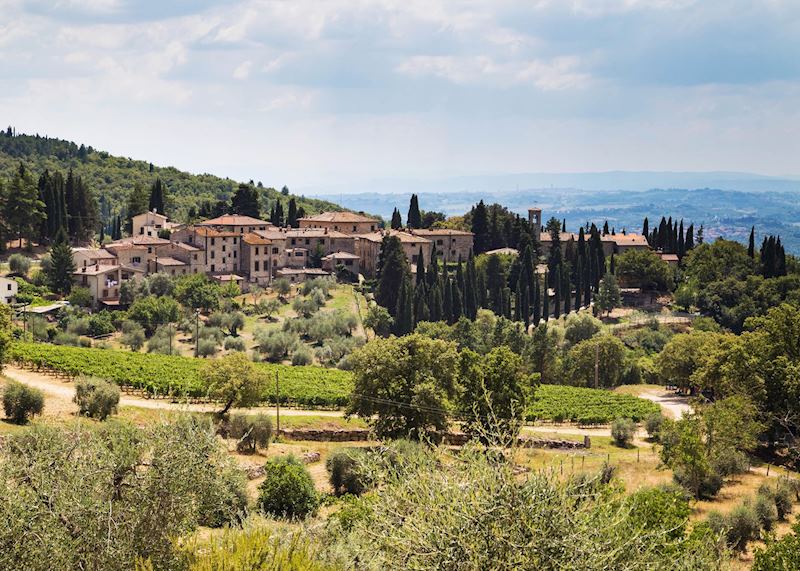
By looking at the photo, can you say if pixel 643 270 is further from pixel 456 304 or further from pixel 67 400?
pixel 67 400

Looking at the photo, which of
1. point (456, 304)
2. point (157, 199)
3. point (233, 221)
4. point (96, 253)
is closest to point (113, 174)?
point (157, 199)

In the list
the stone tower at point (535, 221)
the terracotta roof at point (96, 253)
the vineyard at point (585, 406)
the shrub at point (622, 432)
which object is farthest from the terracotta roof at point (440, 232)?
the shrub at point (622, 432)

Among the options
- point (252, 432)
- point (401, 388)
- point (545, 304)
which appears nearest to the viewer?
point (252, 432)

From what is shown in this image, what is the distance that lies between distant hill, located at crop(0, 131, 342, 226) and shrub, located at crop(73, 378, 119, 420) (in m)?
102

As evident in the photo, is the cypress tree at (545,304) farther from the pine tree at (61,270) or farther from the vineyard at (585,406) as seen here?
the pine tree at (61,270)

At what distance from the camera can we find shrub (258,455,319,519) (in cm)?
2700

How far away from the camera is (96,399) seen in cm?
3494

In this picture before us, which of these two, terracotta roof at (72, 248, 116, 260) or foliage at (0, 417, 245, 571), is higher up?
terracotta roof at (72, 248, 116, 260)

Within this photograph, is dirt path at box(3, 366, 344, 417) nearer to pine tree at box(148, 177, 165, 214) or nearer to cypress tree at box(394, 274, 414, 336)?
cypress tree at box(394, 274, 414, 336)

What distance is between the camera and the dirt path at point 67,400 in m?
38.6

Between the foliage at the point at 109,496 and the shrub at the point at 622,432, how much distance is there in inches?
1070

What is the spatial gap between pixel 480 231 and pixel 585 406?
4798cm

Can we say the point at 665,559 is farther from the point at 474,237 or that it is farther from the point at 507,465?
the point at 474,237

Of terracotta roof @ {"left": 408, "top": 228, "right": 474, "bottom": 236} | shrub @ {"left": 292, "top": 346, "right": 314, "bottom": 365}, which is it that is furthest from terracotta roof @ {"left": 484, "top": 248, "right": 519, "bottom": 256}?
shrub @ {"left": 292, "top": 346, "right": 314, "bottom": 365}
